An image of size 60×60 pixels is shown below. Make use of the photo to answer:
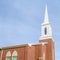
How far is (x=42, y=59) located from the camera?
129 feet

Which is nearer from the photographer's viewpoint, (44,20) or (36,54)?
(36,54)

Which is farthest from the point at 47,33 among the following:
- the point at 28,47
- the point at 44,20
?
the point at 28,47

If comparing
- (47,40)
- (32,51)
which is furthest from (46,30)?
(32,51)

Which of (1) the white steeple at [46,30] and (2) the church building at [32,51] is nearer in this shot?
(2) the church building at [32,51]

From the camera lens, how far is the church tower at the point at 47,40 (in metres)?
40.8

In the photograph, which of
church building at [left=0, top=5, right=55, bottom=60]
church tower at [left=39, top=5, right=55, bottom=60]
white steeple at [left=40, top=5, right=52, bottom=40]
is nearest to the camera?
church building at [left=0, top=5, right=55, bottom=60]

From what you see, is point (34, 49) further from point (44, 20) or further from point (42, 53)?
point (44, 20)

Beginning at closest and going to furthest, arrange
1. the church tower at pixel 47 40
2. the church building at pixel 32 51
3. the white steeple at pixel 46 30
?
the church building at pixel 32 51 → the church tower at pixel 47 40 → the white steeple at pixel 46 30

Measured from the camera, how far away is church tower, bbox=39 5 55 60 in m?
40.8

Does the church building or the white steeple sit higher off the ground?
the white steeple

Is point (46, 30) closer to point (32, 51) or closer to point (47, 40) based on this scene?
point (47, 40)

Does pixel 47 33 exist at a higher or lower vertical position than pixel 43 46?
higher

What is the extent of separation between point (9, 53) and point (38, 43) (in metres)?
6.58

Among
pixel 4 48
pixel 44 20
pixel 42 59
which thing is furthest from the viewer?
pixel 44 20
